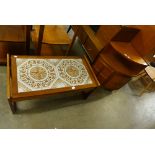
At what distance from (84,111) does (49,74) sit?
0.74 meters

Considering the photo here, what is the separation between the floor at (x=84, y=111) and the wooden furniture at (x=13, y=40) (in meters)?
0.26

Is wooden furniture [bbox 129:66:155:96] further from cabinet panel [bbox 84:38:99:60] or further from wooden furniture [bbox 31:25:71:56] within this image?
wooden furniture [bbox 31:25:71:56]

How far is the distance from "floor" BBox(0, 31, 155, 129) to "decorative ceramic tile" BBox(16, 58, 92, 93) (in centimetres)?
44

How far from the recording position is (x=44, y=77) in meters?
1.83

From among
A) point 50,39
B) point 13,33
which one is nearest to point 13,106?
point 13,33

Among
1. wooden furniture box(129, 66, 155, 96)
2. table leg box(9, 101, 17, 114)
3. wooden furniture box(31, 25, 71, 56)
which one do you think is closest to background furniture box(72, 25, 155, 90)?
wooden furniture box(31, 25, 71, 56)

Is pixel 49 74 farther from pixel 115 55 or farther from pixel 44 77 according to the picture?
pixel 115 55

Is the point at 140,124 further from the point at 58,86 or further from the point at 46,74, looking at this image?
the point at 46,74

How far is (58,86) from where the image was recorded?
6.00 ft

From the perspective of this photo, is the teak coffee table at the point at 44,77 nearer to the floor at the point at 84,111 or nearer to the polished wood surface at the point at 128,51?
the floor at the point at 84,111

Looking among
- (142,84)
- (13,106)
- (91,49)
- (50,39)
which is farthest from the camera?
(142,84)

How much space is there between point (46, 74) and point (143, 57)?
50.1 inches

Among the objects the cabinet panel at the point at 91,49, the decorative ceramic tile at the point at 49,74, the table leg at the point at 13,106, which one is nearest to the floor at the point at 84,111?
the table leg at the point at 13,106

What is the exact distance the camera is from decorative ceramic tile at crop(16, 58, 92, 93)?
173cm
